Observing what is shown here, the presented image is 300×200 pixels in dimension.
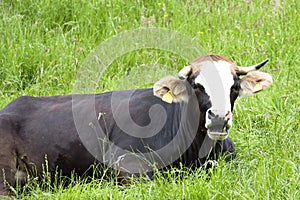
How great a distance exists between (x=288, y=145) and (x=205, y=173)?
101cm

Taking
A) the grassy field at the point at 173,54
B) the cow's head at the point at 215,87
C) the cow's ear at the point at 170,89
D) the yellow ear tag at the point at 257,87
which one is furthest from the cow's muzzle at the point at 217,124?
the yellow ear tag at the point at 257,87

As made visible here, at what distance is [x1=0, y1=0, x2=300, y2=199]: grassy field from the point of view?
600cm

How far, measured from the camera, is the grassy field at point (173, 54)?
5999 millimetres

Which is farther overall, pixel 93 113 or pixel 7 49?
pixel 7 49

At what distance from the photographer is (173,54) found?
8.52 metres

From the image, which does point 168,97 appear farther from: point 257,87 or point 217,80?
point 257,87

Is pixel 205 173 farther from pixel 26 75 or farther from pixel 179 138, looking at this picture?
pixel 26 75

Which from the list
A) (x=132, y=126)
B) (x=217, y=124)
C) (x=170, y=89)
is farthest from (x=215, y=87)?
(x=132, y=126)

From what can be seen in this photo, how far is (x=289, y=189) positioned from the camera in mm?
5133

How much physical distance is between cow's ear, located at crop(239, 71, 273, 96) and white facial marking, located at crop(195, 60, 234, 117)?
0.72 feet

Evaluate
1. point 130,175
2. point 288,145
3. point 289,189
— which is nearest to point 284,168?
point 289,189

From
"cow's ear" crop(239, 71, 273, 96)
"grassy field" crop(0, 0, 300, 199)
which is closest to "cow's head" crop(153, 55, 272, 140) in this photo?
"cow's ear" crop(239, 71, 273, 96)

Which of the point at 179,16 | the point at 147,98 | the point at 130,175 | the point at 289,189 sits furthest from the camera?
the point at 179,16

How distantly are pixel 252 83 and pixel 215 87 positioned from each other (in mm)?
493
